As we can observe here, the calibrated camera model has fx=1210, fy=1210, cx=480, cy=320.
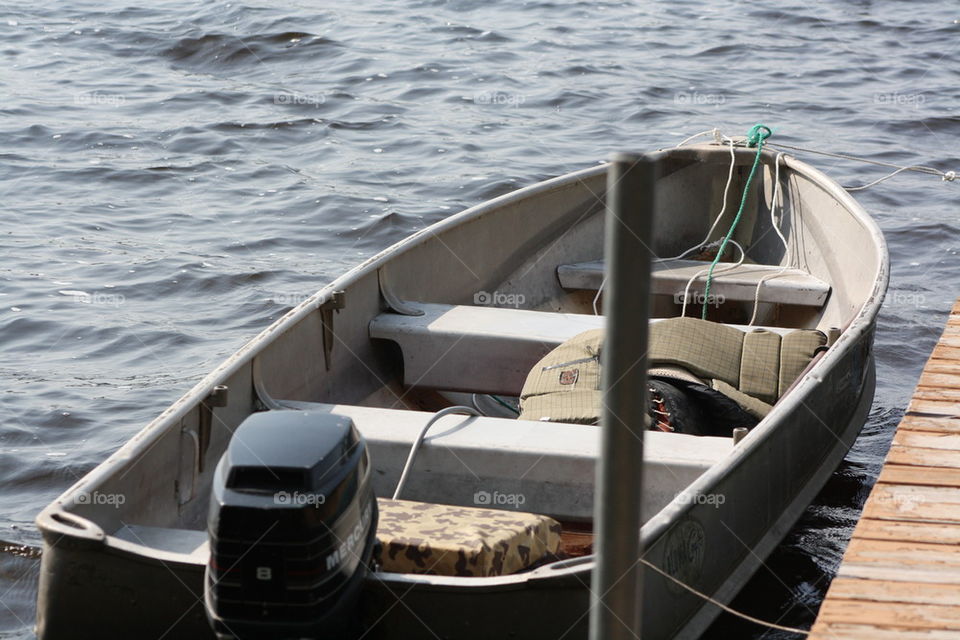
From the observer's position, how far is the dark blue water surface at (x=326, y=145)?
643 cm

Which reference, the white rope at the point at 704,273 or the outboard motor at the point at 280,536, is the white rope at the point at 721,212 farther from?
the outboard motor at the point at 280,536

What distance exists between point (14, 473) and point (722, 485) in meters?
3.57

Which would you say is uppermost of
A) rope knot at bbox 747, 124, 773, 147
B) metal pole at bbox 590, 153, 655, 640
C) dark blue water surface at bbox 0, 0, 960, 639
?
metal pole at bbox 590, 153, 655, 640

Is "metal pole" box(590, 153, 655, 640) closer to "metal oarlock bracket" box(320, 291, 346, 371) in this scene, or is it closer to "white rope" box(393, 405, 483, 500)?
"white rope" box(393, 405, 483, 500)

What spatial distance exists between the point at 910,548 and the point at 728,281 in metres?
2.77

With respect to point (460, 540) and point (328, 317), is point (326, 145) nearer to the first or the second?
point (328, 317)

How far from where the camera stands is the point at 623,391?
1671mm

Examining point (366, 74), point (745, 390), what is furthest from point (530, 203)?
point (366, 74)

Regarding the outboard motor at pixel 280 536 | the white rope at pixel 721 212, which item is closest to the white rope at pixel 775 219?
the white rope at pixel 721 212

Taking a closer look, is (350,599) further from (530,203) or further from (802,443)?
(530,203)

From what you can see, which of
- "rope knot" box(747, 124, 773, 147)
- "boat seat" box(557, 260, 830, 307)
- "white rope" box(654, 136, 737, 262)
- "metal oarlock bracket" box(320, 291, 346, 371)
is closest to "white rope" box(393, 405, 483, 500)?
"metal oarlock bracket" box(320, 291, 346, 371)

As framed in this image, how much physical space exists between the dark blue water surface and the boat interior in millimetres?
998

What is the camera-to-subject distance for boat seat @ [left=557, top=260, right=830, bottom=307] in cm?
588

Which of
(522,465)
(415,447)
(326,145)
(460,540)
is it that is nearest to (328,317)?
(415,447)
